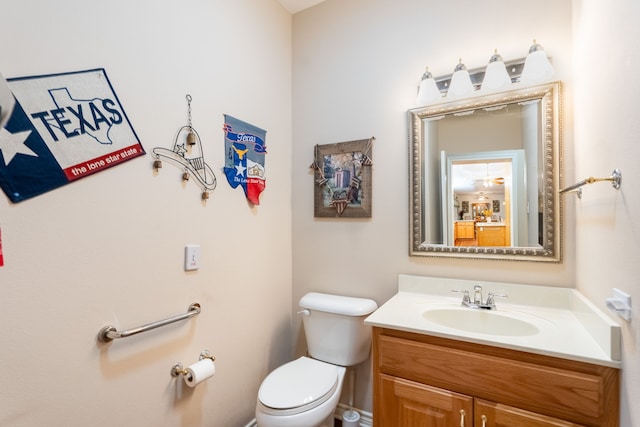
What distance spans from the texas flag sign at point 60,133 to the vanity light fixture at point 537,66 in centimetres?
176

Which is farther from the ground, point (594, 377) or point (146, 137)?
point (146, 137)

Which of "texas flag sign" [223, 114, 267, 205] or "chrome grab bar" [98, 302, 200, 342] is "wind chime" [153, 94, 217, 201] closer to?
"texas flag sign" [223, 114, 267, 205]

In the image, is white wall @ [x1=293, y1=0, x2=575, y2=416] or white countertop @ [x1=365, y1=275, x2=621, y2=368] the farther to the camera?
white wall @ [x1=293, y1=0, x2=575, y2=416]

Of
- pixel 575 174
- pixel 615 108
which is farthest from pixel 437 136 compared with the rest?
pixel 615 108

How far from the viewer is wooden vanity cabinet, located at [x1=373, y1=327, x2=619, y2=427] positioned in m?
1.03

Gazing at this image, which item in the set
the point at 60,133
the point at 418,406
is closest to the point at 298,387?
the point at 418,406

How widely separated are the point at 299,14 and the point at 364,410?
8.62ft

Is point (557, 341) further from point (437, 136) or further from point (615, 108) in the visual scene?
point (437, 136)

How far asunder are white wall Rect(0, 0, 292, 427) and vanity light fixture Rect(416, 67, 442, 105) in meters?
0.91

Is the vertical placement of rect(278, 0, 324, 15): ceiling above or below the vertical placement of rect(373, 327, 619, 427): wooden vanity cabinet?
above

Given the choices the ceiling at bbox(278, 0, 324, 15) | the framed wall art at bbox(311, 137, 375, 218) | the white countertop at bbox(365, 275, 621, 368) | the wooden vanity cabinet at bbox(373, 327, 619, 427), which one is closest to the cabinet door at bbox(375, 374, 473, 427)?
the wooden vanity cabinet at bbox(373, 327, 619, 427)

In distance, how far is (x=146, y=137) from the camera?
1244mm

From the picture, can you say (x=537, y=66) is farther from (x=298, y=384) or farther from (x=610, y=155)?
(x=298, y=384)

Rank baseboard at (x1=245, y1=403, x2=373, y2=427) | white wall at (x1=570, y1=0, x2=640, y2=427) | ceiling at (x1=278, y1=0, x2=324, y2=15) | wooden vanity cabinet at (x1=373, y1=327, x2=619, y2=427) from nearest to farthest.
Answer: white wall at (x1=570, y1=0, x2=640, y2=427)
wooden vanity cabinet at (x1=373, y1=327, x2=619, y2=427)
baseboard at (x1=245, y1=403, x2=373, y2=427)
ceiling at (x1=278, y1=0, x2=324, y2=15)
